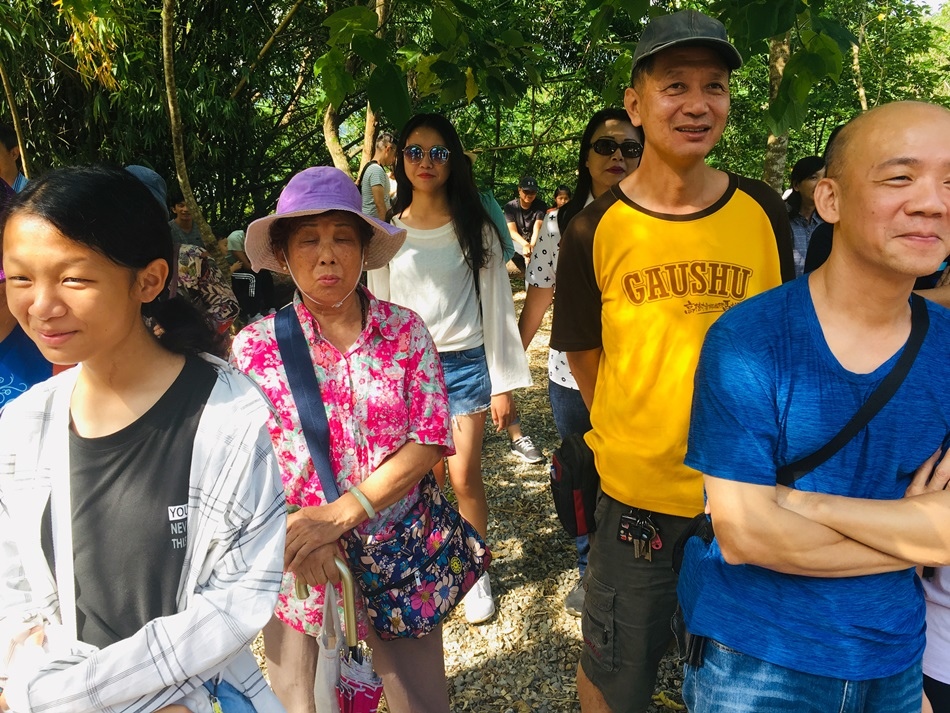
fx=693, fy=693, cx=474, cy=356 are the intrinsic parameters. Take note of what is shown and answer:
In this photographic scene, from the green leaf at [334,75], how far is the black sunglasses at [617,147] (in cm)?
118

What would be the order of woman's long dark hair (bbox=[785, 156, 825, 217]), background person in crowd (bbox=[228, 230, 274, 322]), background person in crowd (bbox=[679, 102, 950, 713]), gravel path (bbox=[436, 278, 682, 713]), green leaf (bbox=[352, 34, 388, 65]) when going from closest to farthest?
background person in crowd (bbox=[679, 102, 950, 713])
green leaf (bbox=[352, 34, 388, 65])
gravel path (bbox=[436, 278, 682, 713])
woman's long dark hair (bbox=[785, 156, 825, 217])
background person in crowd (bbox=[228, 230, 274, 322])

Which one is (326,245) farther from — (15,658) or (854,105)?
(854,105)

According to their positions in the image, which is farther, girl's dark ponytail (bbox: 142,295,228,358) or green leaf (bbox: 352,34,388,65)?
green leaf (bbox: 352,34,388,65)

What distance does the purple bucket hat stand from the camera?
1.89 meters

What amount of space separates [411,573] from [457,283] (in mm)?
1645

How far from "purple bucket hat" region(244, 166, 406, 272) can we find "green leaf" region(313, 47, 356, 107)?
50 centimetres

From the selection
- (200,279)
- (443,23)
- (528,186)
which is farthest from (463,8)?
(528,186)

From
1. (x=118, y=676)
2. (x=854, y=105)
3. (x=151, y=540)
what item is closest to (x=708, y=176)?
(x=151, y=540)

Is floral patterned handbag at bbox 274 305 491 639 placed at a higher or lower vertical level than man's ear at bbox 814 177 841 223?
lower

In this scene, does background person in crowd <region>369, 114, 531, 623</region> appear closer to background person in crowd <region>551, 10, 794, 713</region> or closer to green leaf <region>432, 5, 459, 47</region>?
green leaf <region>432, 5, 459, 47</region>

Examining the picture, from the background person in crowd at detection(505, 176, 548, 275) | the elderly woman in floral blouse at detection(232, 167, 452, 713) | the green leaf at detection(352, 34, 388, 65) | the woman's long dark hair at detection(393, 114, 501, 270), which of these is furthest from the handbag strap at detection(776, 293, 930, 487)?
the background person in crowd at detection(505, 176, 548, 275)

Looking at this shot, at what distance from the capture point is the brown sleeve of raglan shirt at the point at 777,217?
2.03 metres

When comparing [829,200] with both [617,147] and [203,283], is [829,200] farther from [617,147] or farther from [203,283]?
[203,283]

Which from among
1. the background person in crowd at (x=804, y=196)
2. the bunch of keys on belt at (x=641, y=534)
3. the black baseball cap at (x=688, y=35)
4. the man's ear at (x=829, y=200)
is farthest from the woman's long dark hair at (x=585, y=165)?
the background person in crowd at (x=804, y=196)
